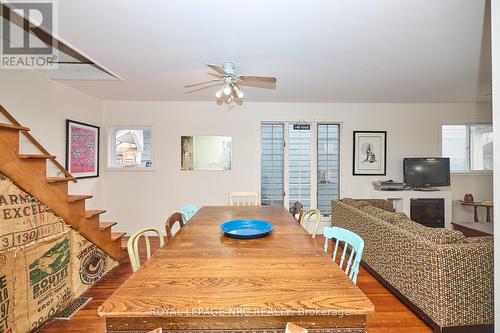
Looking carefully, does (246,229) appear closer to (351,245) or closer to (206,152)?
(351,245)

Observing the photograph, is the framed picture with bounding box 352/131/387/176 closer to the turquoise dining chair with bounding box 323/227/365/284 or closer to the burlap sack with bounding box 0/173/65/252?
the turquoise dining chair with bounding box 323/227/365/284

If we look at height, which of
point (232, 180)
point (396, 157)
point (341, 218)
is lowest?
point (341, 218)

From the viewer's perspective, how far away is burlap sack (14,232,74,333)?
5.83 ft

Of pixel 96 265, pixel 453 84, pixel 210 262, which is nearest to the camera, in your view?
pixel 210 262

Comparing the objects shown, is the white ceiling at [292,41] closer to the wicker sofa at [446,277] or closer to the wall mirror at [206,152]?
the wall mirror at [206,152]

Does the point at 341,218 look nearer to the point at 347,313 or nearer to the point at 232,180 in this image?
the point at 232,180

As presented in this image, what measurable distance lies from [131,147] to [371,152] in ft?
14.4

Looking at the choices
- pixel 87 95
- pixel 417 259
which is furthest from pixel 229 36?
pixel 87 95

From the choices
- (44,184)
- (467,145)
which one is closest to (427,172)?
(467,145)

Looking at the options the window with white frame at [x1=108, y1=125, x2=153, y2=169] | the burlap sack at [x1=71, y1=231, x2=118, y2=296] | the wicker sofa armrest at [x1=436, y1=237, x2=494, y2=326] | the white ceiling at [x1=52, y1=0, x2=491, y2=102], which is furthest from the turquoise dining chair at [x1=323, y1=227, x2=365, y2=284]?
the window with white frame at [x1=108, y1=125, x2=153, y2=169]

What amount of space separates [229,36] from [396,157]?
3839mm

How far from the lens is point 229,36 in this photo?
2.05 meters

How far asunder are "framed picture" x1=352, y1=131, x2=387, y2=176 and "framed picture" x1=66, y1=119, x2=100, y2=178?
4529mm
